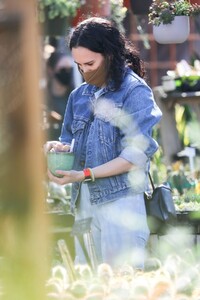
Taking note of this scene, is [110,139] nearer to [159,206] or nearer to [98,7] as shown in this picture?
[159,206]

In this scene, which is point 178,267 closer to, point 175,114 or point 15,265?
point 15,265

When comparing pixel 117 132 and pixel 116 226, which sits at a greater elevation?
pixel 117 132

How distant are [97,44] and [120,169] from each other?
0.43 metres

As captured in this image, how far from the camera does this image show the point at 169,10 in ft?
14.9

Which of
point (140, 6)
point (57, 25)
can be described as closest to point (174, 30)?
point (140, 6)

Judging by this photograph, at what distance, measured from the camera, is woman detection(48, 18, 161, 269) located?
11.3 ft

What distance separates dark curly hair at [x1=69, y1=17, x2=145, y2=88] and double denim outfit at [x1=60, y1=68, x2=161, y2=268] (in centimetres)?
5

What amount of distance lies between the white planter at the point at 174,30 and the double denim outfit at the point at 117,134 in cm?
117

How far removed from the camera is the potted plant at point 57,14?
585 centimetres

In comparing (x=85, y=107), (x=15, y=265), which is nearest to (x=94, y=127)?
(x=85, y=107)

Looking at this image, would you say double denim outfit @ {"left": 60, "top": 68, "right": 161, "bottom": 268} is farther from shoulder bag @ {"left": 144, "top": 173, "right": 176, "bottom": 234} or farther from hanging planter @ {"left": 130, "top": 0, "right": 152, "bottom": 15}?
hanging planter @ {"left": 130, "top": 0, "right": 152, "bottom": 15}

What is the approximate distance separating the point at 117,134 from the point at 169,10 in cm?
123

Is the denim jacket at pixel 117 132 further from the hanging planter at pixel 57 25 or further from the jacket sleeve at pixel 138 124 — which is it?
the hanging planter at pixel 57 25

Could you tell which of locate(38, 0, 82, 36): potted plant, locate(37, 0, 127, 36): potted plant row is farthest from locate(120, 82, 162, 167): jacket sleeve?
locate(38, 0, 82, 36): potted plant
